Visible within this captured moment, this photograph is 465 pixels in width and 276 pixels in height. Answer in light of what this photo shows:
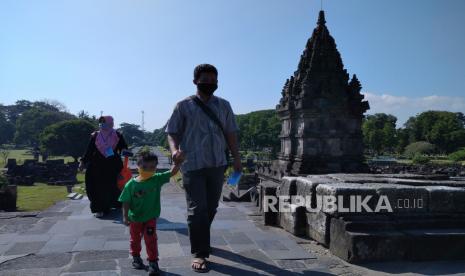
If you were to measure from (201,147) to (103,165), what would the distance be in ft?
12.1

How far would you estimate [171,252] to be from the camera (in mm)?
4270

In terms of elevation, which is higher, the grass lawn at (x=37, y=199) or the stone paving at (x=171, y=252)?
the stone paving at (x=171, y=252)

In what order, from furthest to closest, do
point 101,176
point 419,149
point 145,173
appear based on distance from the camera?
point 419,149 → point 101,176 → point 145,173

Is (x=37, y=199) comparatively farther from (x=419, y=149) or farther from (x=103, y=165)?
(x=419, y=149)

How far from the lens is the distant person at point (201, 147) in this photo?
12.4 feet

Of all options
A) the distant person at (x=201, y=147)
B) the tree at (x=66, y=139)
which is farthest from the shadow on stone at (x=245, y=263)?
the tree at (x=66, y=139)

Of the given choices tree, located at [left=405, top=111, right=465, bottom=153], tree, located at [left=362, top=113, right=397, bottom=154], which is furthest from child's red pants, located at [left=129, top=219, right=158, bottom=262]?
tree, located at [left=405, top=111, right=465, bottom=153]

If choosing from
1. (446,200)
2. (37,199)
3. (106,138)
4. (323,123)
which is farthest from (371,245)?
(37,199)

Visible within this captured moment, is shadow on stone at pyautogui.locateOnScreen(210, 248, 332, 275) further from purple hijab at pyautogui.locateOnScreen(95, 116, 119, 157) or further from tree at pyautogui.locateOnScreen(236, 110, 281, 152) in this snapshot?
tree at pyautogui.locateOnScreen(236, 110, 281, 152)

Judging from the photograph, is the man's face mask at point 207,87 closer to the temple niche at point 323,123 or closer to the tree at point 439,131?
the temple niche at point 323,123

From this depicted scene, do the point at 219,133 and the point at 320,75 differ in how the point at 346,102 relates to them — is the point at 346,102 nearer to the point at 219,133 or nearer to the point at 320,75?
the point at 320,75

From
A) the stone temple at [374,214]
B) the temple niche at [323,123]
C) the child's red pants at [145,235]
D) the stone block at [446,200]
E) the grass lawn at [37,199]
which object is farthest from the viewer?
the grass lawn at [37,199]

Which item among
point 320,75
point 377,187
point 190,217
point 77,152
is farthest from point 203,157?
point 77,152

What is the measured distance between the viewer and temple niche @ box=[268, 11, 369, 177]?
39.4 ft
